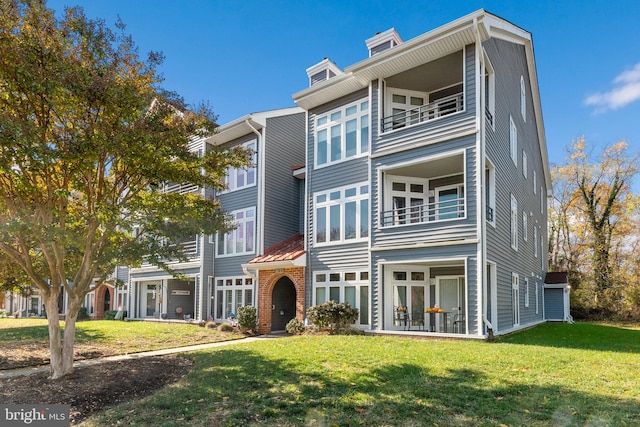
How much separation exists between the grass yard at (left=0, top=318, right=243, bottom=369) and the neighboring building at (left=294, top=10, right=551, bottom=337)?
4.23m

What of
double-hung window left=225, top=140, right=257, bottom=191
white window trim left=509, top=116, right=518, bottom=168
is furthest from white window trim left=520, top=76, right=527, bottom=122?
double-hung window left=225, top=140, right=257, bottom=191

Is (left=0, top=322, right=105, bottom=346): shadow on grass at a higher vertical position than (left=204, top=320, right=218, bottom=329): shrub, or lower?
higher

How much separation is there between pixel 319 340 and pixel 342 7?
1116 cm

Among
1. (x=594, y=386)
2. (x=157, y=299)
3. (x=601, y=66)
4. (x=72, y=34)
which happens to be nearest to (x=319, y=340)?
(x=594, y=386)

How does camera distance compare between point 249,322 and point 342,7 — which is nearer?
point 342,7

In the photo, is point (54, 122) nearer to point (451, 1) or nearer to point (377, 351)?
point (377, 351)

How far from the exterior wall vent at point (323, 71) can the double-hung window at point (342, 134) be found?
3.67 metres

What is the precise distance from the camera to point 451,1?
598 inches

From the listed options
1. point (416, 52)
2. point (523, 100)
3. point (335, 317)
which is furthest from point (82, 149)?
point (523, 100)

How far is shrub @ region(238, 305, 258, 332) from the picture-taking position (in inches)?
667

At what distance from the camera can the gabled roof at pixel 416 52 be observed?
41.1ft

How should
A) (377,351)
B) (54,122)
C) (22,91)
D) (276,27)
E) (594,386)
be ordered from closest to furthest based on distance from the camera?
(594,386) → (22,91) → (54,122) → (377,351) → (276,27)

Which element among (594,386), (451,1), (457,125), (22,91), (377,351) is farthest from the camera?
(451,1)

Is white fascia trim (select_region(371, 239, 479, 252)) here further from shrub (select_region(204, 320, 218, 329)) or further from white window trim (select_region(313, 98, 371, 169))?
shrub (select_region(204, 320, 218, 329))
